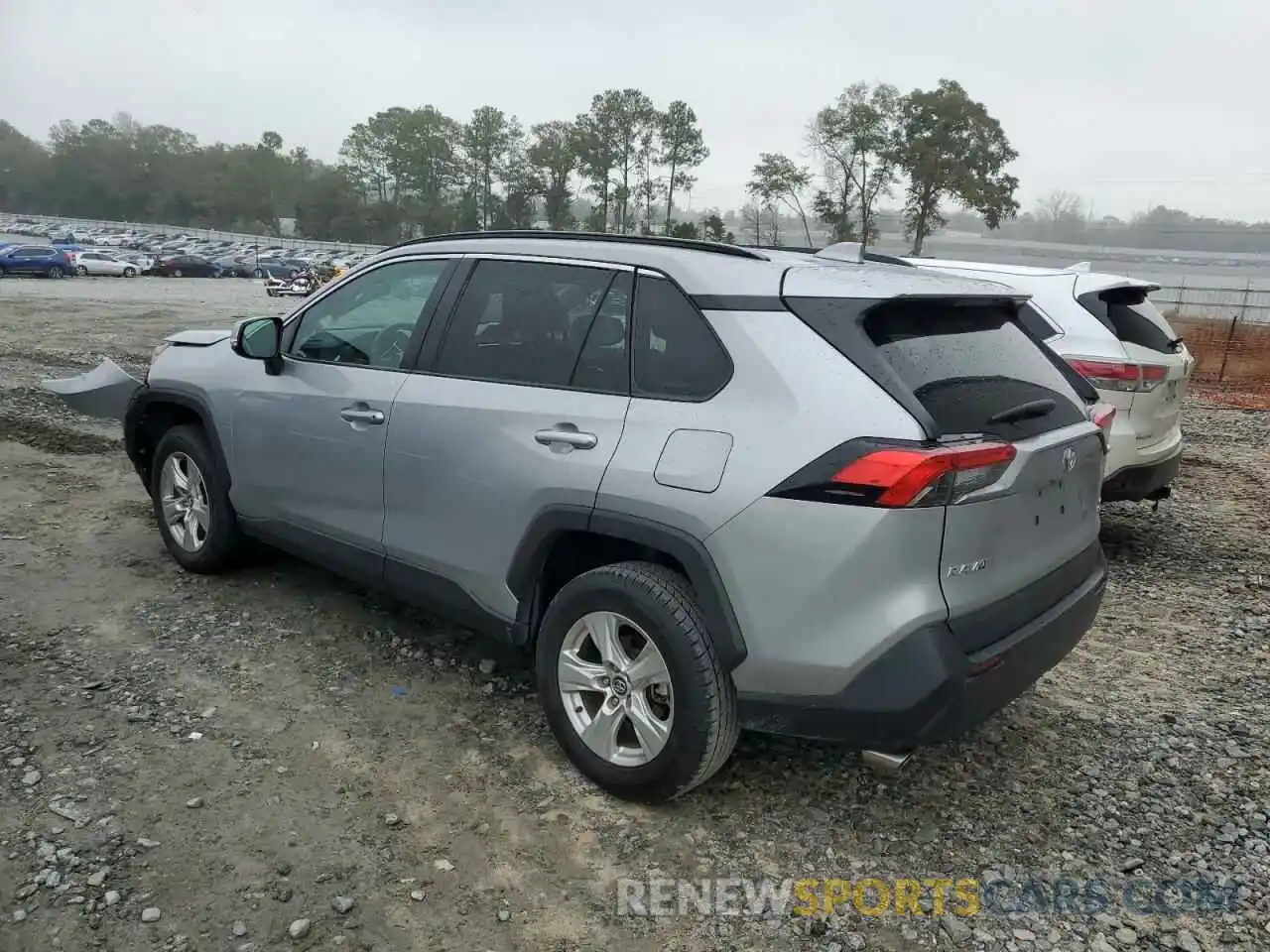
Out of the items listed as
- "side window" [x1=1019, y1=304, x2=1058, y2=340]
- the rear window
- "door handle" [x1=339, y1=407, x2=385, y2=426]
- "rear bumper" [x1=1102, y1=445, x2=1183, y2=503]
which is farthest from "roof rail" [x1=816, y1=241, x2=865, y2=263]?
the rear window

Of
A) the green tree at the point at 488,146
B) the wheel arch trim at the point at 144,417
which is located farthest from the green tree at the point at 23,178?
the wheel arch trim at the point at 144,417

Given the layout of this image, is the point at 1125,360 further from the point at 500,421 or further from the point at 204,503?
the point at 204,503

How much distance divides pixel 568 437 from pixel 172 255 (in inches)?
2457

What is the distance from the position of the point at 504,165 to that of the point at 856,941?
95.2 meters

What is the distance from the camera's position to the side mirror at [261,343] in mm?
4070

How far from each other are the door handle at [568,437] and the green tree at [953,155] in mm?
50504

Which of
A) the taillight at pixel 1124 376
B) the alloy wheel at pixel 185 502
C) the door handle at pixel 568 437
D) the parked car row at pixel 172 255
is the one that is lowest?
the parked car row at pixel 172 255

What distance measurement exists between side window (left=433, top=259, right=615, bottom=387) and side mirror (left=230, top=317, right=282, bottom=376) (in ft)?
3.37

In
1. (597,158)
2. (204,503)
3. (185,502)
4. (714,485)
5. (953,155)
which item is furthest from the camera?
(597,158)

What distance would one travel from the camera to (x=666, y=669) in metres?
2.79

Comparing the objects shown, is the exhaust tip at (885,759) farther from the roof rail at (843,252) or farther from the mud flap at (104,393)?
the mud flap at (104,393)

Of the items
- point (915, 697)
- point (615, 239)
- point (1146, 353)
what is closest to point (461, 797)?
point (915, 697)

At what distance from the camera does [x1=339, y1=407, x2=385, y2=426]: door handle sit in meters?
3.62

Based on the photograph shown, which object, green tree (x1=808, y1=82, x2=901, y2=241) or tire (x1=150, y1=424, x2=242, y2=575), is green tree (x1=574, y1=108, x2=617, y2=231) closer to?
green tree (x1=808, y1=82, x2=901, y2=241)
